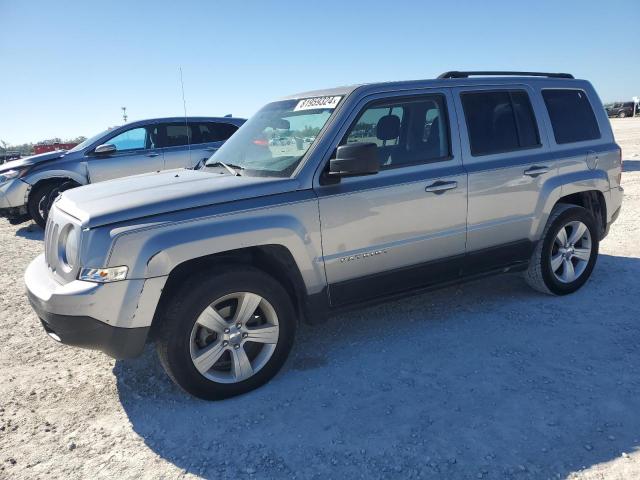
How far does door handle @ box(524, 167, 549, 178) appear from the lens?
415cm

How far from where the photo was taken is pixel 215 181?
131 inches

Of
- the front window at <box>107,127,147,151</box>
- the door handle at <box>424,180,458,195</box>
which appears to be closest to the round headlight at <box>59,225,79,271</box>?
the door handle at <box>424,180,458,195</box>

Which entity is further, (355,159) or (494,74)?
(494,74)

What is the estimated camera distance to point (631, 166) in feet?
42.7

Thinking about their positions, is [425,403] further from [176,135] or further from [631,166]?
[631,166]

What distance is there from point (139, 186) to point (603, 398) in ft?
10.8

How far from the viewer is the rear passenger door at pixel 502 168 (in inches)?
154

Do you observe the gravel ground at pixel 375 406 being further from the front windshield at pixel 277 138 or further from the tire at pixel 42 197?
the tire at pixel 42 197

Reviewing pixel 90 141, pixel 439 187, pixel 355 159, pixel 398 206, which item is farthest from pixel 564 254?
pixel 90 141

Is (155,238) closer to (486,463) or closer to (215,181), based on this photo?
(215,181)

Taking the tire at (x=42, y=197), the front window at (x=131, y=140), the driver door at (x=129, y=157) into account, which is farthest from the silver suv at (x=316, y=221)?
the tire at (x=42, y=197)

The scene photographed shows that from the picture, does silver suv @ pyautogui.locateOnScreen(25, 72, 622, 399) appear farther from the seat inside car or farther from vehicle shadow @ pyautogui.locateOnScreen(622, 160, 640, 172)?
vehicle shadow @ pyautogui.locateOnScreen(622, 160, 640, 172)

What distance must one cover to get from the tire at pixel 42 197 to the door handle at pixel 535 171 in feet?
24.0

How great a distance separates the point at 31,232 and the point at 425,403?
8.16 m
